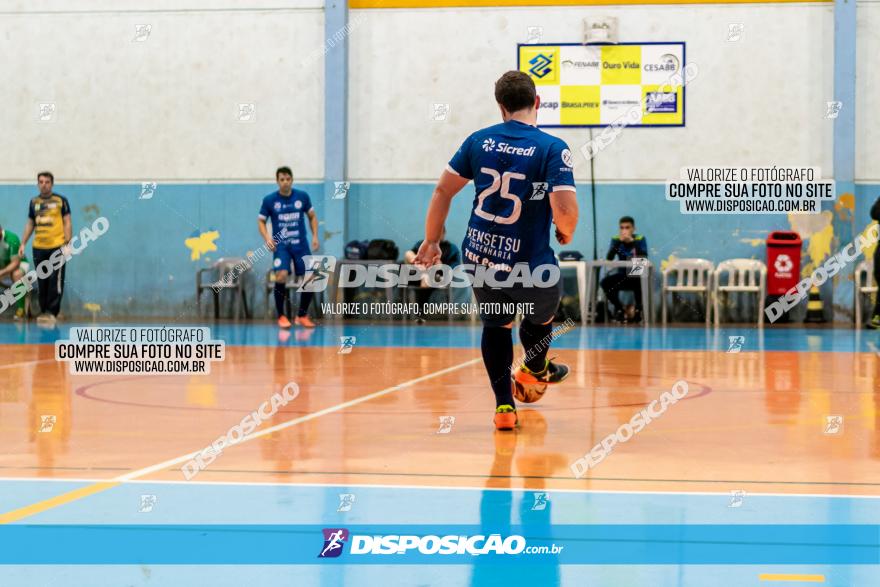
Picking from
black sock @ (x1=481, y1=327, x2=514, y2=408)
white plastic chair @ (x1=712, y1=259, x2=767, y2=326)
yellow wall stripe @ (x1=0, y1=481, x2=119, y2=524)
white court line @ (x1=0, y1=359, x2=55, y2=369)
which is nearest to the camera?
yellow wall stripe @ (x1=0, y1=481, x2=119, y2=524)

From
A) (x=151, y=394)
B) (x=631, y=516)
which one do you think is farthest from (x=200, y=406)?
(x=631, y=516)

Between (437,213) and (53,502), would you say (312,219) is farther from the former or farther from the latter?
(53,502)

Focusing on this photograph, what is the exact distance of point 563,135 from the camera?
19609 mm

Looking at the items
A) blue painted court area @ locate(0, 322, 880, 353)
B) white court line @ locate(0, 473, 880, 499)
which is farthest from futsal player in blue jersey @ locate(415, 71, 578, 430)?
blue painted court area @ locate(0, 322, 880, 353)

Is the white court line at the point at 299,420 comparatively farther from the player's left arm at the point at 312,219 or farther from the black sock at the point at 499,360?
the player's left arm at the point at 312,219

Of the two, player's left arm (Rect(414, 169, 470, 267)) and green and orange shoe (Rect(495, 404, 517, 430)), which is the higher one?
player's left arm (Rect(414, 169, 470, 267))

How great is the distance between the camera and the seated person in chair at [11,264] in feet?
64.3

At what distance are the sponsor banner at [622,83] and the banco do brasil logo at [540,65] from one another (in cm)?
9

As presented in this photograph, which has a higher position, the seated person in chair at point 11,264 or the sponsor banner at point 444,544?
the seated person in chair at point 11,264

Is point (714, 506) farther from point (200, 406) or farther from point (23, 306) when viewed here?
point (23, 306)

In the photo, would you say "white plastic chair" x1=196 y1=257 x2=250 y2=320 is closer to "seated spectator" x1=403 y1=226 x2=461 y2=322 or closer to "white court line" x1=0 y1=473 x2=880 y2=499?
"seated spectator" x1=403 y1=226 x2=461 y2=322

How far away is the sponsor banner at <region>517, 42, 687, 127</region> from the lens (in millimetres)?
19391

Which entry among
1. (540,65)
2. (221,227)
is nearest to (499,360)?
(540,65)

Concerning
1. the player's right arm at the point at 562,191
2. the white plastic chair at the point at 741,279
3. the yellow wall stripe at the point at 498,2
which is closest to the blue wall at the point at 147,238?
the yellow wall stripe at the point at 498,2
